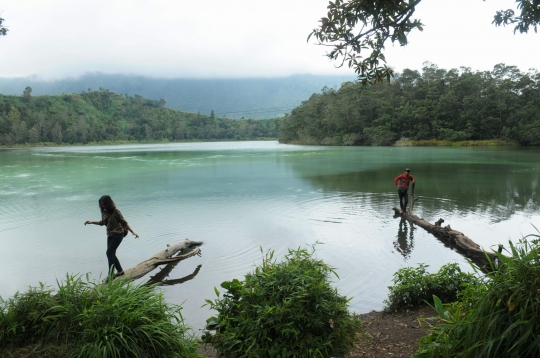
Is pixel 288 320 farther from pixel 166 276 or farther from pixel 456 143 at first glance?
pixel 456 143

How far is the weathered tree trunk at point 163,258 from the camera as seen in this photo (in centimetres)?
730

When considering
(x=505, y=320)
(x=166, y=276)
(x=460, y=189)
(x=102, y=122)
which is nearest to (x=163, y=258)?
(x=166, y=276)

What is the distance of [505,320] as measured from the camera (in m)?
2.25

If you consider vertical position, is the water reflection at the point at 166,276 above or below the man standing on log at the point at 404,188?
below

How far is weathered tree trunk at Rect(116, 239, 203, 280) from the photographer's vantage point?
730 cm

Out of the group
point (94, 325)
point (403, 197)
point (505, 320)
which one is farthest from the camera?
point (403, 197)

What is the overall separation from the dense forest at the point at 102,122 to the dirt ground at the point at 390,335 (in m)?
122

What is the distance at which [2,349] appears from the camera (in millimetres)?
3340

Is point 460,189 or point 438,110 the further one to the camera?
point 438,110

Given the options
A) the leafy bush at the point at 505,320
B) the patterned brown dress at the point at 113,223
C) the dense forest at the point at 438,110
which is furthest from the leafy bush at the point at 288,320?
the dense forest at the point at 438,110

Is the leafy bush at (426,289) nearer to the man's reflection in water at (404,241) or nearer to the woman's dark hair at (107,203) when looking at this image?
the man's reflection in water at (404,241)

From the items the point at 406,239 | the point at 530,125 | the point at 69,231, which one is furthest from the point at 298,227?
the point at 530,125

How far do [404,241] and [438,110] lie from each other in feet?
226

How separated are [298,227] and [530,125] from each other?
205ft
